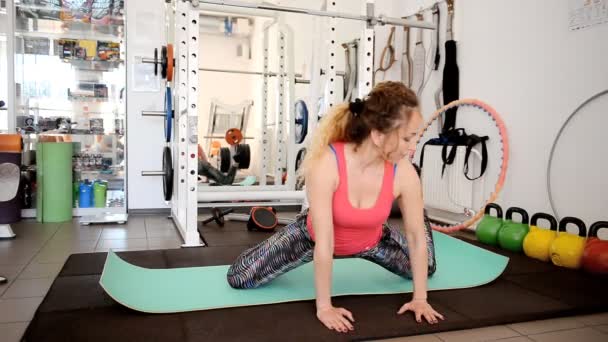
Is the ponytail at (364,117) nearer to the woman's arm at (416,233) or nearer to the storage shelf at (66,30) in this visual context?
the woman's arm at (416,233)

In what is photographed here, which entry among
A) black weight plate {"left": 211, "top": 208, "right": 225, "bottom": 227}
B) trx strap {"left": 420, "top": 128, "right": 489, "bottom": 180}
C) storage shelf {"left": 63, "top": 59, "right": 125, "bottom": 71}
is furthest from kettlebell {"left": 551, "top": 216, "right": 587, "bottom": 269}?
storage shelf {"left": 63, "top": 59, "right": 125, "bottom": 71}

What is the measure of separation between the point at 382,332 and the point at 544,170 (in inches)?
89.2

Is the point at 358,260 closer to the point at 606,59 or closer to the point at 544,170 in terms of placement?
the point at 544,170

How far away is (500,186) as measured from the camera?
358 cm

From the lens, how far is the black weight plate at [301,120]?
15.6 ft

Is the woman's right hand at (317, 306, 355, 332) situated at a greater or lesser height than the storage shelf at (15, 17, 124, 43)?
lesser

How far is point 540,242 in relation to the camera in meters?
2.91

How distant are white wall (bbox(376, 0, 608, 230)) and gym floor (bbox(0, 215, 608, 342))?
1.31m

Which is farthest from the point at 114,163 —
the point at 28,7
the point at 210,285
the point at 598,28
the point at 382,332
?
the point at 598,28

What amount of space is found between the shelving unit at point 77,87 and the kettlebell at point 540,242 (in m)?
3.42

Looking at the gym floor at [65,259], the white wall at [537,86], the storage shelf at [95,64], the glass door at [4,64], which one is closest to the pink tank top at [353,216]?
the gym floor at [65,259]

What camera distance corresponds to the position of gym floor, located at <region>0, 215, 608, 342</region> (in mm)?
1846

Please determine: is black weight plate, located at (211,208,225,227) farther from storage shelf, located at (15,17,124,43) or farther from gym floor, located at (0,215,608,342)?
storage shelf, located at (15,17,124,43)

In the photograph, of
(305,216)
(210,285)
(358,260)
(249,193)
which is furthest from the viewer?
(249,193)
